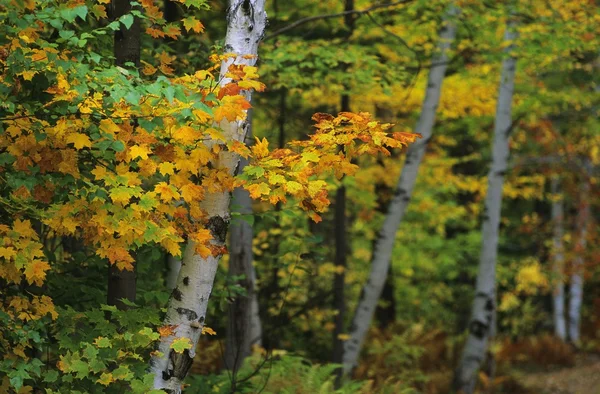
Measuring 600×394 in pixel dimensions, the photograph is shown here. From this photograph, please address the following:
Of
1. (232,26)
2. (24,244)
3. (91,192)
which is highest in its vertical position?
(232,26)

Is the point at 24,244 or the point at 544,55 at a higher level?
the point at 544,55

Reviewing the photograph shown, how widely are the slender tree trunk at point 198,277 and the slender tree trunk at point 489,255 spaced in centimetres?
763

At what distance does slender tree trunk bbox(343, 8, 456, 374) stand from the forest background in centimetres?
3

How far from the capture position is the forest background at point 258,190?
4145 mm

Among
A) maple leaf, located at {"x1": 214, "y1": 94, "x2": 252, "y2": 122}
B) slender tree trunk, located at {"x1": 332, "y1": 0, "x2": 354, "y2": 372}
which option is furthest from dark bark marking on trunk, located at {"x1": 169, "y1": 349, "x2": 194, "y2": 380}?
slender tree trunk, located at {"x1": 332, "y1": 0, "x2": 354, "y2": 372}

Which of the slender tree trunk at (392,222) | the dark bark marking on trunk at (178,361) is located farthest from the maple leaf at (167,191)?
the slender tree trunk at (392,222)

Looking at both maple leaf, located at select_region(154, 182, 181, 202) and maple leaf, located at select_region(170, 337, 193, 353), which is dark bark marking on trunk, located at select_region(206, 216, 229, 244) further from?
maple leaf, located at select_region(170, 337, 193, 353)

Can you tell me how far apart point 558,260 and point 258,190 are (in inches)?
604

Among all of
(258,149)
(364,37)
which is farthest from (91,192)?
(364,37)

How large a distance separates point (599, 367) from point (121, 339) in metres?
13.6

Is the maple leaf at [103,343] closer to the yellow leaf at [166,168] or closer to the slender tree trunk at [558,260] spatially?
the yellow leaf at [166,168]

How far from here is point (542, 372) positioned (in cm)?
1661

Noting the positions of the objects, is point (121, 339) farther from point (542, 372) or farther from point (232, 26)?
point (542, 372)

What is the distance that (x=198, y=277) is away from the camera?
181 inches
